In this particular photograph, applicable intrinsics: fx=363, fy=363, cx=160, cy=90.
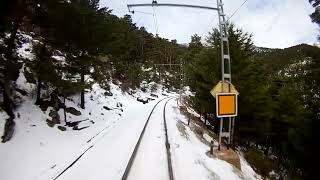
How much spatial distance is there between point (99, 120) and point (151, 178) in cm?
1579

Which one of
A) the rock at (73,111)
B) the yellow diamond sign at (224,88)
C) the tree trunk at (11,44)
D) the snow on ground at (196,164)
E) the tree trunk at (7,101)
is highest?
the tree trunk at (11,44)

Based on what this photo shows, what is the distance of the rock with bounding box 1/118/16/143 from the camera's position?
16194mm

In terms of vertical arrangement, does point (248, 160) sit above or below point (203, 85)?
below

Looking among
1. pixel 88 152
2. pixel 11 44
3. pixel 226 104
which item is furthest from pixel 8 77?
pixel 226 104

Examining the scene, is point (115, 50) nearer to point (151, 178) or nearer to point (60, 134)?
point (60, 134)

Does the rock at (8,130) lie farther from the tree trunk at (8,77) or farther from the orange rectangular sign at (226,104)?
the orange rectangular sign at (226,104)

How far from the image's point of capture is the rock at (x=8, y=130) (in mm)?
16194

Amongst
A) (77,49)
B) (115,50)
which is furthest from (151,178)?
(115,50)

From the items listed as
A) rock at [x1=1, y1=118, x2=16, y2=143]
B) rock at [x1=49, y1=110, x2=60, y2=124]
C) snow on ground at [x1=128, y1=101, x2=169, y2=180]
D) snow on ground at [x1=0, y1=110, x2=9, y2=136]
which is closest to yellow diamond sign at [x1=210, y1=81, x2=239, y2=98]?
snow on ground at [x1=128, y1=101, x2=169, y2=180]

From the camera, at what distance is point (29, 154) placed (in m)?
16.0

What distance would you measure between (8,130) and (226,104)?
10026 millimetres

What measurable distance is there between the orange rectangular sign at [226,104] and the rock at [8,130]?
9493 millimetres

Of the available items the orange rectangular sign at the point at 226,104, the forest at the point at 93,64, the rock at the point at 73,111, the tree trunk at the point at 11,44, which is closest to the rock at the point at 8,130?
the forest at the point at 93,64

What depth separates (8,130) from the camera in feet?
55.1
